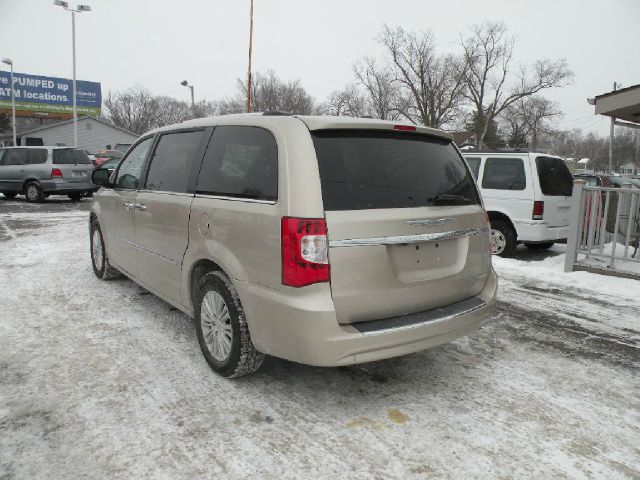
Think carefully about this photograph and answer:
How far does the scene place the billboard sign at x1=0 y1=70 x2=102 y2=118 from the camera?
49.4 m

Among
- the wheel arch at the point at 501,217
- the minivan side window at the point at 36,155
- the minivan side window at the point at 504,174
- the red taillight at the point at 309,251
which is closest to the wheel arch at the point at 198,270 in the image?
the red taillight at the point at 309,251

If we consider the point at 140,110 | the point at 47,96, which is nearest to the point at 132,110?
the point at 140,110

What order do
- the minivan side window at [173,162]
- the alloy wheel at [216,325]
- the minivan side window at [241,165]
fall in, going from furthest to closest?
the minivan side window at [173,162], the alloy wheel at [216,325], the minivan side window at [241,165]

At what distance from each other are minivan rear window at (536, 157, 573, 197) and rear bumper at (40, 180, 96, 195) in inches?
540

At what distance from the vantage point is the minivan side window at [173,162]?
3.64 meters

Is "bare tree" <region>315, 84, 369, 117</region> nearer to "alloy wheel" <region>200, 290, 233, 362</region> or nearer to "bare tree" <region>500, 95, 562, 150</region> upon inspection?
"bare tree" <region>500, 95, 562, 150</region>

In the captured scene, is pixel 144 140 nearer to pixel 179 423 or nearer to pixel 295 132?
pixel 295 132

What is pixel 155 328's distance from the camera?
4.21 meters

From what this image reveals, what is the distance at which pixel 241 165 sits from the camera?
3.10 m

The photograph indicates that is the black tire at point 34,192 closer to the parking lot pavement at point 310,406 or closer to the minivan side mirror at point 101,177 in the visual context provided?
the minivan side mirror at point 101,177

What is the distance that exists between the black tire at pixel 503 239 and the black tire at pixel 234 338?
18.8 feet

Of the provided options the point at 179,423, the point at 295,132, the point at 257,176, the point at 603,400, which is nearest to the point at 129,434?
the point at 179,423

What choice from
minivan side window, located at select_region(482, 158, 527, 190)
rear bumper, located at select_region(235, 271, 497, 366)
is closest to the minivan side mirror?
rear bumper, located at select_region(235, 271, 497, 366)

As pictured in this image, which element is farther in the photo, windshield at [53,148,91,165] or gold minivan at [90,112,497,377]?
windshield at [53,148,91,165]
